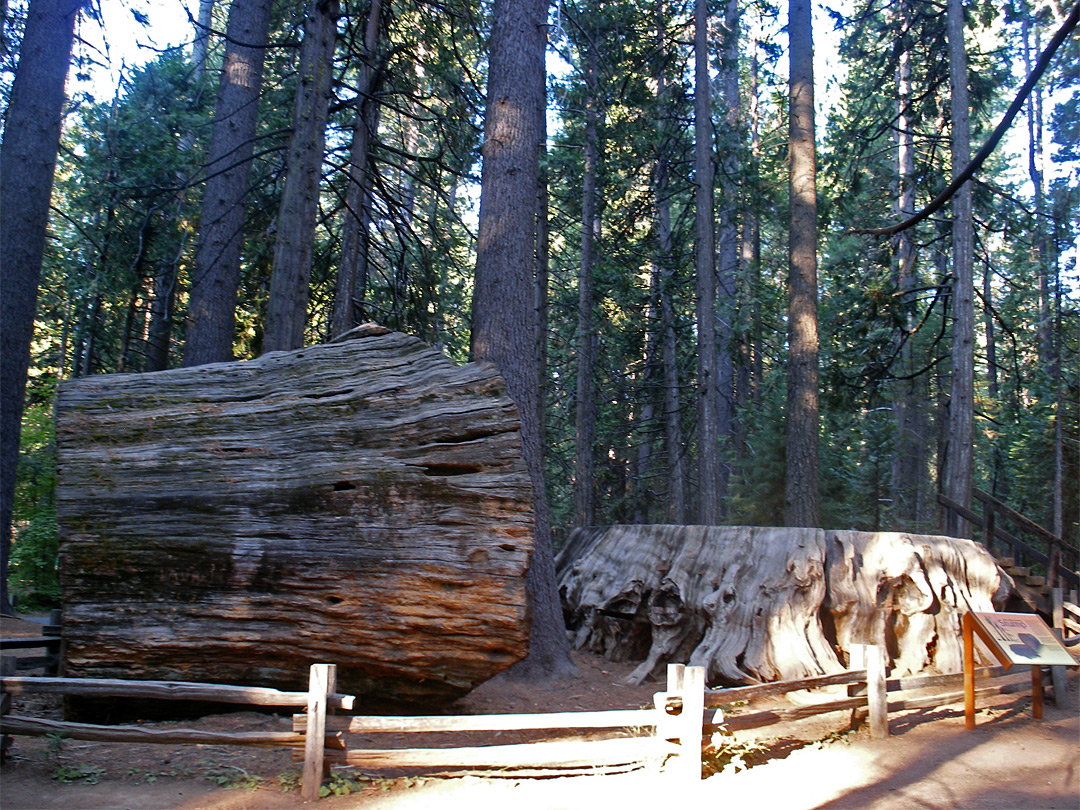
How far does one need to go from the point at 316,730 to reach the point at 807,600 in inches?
182

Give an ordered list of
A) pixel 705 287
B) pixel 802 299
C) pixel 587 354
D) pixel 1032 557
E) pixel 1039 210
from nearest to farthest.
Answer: pixel 1032 557 < pixel 802 299 < pixel 705 287 < pixel 587 354 < pixel 1039 210

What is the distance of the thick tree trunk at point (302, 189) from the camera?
9023 millimetres

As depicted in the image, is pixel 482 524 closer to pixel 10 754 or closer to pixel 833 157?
pixel 10 754

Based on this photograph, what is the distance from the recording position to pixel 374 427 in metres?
5.77

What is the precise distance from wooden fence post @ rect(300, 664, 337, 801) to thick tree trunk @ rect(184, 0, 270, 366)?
23.4 ft

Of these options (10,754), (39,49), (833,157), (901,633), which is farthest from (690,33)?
(10,754)

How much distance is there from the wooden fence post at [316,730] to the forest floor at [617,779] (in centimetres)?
14

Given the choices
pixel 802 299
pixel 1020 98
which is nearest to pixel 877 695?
pixel 1020 98

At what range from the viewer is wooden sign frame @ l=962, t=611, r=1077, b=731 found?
6.03 meters

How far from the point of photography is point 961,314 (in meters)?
13.3

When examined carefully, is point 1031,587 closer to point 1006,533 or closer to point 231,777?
point 1006,533

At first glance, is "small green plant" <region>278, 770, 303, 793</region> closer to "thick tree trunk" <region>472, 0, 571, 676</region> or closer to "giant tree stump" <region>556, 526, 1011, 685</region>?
"thick tree trunk" <region>472, 0, 571, 676</region>

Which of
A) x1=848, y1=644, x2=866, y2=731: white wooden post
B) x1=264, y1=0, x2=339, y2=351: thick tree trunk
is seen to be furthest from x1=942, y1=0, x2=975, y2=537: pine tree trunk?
x1=264, y1=0, x2=339, y2=351: thick tree trunk

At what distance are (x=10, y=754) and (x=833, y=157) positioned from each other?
673 inches
